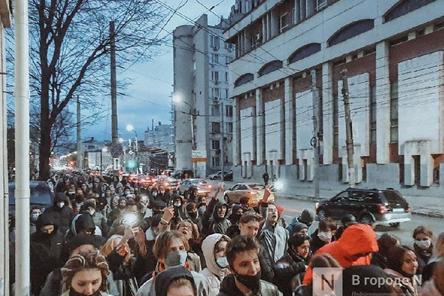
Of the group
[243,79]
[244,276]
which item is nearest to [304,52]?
[243,79]

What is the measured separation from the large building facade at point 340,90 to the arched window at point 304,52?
0.09 meters

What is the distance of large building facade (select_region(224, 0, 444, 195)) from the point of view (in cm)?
2706

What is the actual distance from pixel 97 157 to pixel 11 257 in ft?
310

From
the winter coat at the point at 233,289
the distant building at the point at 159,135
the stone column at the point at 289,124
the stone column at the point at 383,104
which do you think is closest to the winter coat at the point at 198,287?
the winter coat at the point at 233,289

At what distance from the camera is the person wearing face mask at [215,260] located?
4.59 meters

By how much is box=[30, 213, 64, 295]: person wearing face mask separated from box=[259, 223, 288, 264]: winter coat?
246 centimetres

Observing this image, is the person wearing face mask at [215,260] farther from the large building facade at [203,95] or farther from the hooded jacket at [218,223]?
the large building facade at [203,95]

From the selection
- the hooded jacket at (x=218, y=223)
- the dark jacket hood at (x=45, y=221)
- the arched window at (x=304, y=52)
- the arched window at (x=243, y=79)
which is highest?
the arched window at (x=304, y=52)

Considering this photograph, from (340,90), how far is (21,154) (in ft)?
107

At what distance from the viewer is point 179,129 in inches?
3145

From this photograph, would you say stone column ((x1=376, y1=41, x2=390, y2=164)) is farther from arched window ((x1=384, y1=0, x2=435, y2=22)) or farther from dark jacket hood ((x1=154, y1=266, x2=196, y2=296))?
dark jacket hood ((x1=154, y1=266, x2=196, y2=296))

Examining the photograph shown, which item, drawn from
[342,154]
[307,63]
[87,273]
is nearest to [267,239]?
[87,273]

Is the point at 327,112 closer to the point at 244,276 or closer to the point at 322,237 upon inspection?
the point at 322,237

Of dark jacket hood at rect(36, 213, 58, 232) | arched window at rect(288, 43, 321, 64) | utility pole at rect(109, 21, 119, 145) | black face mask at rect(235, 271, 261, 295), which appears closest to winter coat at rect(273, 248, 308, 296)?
black face mask at rect(235, 271, 261, 295)
